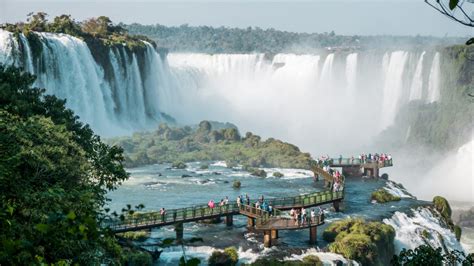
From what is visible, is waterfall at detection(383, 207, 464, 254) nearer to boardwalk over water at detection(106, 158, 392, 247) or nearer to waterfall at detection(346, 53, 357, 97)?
boardwalk over water at detection(106, 158, 392, 247)

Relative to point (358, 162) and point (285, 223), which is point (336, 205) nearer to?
point (285, 223)

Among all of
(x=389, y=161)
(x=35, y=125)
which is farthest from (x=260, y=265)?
(x=389, y=161)

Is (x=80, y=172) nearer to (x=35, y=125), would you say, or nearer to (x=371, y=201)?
(x=35, y=125)

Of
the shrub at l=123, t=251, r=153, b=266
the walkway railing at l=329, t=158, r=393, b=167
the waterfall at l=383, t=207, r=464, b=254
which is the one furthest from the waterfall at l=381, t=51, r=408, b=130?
the shrub at l=123, t=251, r=153, b=266

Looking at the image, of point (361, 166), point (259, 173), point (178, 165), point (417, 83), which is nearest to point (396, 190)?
point (361, 166)

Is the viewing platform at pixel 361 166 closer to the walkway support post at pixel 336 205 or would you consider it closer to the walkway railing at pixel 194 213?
the walkway support post at pixel 336 205

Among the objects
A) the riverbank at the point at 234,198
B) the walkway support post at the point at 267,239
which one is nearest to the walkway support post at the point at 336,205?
the riverbank at the point at 234,198
